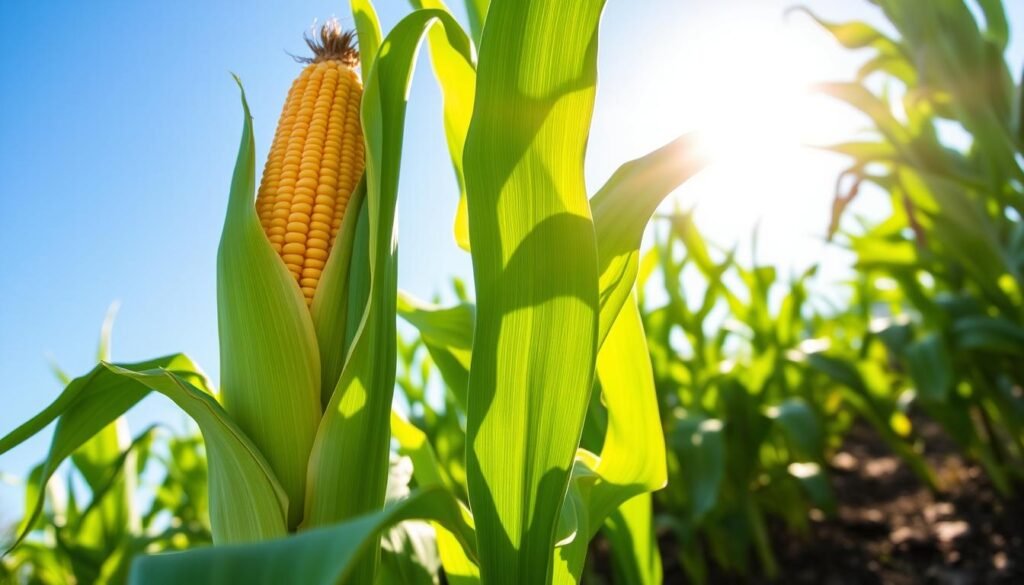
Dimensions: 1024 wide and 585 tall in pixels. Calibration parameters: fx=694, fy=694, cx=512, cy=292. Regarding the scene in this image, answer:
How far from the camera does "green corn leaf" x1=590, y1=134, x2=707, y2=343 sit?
52cm

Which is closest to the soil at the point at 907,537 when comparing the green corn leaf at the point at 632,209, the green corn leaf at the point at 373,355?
the green corn leaf at the point at 632,209

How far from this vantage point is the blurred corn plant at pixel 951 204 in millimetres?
1067

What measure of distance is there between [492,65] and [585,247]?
0.13 meters

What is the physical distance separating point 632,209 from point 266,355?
Answer: 0.29 m

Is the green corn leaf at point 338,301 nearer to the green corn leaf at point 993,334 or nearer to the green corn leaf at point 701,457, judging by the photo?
the green corn leaf at point 701,457

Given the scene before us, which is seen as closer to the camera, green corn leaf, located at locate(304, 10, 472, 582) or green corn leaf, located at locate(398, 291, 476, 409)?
green corn leaf, located at locate(304, 10, 472, 582)

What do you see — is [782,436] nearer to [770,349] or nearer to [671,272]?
[770,349]

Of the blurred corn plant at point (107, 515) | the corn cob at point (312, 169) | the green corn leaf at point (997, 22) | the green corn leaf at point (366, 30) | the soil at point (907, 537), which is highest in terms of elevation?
the green corn leaf at point (997, 22)

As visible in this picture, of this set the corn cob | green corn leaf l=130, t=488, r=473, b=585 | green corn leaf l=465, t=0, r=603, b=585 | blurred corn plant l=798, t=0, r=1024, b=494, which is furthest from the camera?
blurred corn plant l=798, t=0, r=1024, b=494

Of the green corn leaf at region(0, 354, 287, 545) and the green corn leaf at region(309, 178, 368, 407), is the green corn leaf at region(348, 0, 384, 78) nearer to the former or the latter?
the green corn leaf at region(309, 178, 368, 407)

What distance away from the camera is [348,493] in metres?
0.49

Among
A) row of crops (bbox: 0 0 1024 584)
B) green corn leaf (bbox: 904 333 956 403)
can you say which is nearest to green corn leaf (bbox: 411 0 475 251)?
row of crops (bbox: 0 0 1024 584)

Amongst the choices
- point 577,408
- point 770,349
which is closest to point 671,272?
point 770,349

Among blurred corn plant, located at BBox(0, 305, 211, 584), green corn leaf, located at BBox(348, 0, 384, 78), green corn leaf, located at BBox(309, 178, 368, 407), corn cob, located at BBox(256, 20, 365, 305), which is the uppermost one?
green corn leaf, located at BBox(348, 0, 384, 78)
